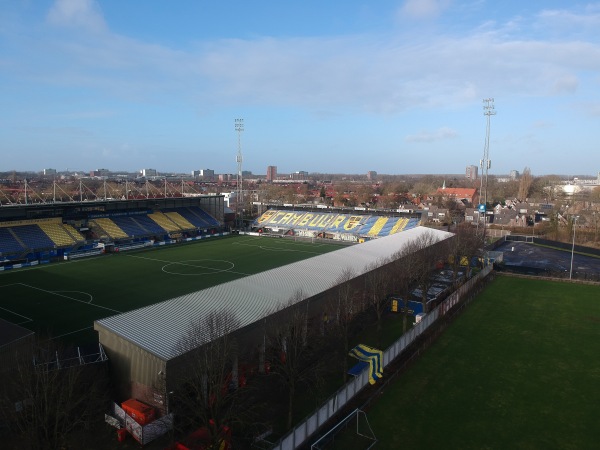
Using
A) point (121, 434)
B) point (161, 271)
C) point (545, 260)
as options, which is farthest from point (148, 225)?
point (545, 260)

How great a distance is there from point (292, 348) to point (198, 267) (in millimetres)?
25898

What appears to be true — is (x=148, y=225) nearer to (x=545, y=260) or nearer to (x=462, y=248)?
(x=462, y=248)

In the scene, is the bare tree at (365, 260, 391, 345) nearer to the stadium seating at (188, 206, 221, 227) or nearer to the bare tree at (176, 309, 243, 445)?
the bare tree at (176, 309, 243, 445)

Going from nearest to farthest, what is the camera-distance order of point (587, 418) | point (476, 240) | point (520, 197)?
point (587, 418), point (476, 240), point (520, 197)

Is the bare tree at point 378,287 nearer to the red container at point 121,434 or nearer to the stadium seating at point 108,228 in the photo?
the red container at point 121,434

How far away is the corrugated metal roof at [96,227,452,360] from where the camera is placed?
14461 mm

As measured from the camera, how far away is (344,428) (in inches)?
538

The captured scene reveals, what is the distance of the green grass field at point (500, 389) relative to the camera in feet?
44.4

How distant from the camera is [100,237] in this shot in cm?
4678

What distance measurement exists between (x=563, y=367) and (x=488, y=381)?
14.1 feet

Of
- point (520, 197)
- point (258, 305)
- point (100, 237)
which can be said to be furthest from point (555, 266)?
point (520, 197)

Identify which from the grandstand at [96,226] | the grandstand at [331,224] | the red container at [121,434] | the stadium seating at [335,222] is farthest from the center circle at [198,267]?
the red container at [121,434]

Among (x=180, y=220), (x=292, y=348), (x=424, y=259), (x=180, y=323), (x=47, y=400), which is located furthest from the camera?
(x=180, y=220)

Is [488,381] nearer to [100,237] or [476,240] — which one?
[476,240]
